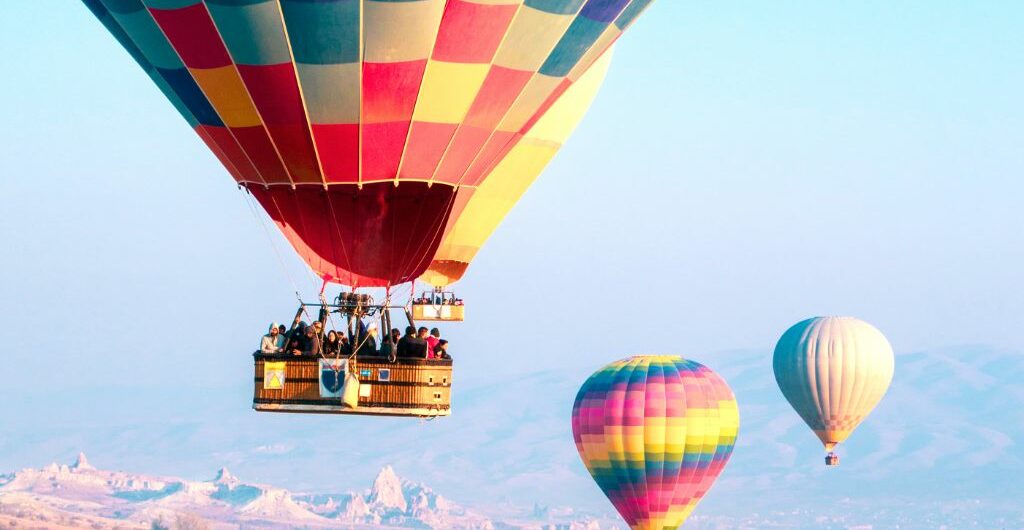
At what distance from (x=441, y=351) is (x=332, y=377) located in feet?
4.18

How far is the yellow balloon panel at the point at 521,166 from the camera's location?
29359mm

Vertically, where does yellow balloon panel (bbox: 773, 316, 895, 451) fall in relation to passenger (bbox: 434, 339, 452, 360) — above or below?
above

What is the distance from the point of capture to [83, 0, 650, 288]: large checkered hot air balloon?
19.5 meters

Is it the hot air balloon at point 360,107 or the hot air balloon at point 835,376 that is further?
the hot air balloon at point 835,376

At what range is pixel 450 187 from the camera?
68.6ft

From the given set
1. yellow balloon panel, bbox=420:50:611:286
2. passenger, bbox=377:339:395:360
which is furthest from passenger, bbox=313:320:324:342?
yellow balloon panel, bbox=420:50:611:286

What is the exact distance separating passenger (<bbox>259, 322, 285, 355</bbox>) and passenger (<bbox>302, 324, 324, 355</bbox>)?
27 centimetres

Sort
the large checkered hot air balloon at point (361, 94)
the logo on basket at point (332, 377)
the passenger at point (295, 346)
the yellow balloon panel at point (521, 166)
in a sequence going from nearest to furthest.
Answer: the large checkered hot air balloon at point (361, 94), the logo on basket at point (332, 377), the passenger at point (295, 346), the yellow balloon panel at point (521, 166)

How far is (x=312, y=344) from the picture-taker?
20.1 meters

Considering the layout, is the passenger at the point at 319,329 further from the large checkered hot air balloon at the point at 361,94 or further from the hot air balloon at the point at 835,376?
the hot air balloon at the point at 835,376

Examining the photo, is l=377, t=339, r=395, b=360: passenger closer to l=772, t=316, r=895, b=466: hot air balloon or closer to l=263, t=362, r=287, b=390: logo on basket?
l=263, t=362, r=287, b=390: logo on basket

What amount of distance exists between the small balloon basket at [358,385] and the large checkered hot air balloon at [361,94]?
4.98ft

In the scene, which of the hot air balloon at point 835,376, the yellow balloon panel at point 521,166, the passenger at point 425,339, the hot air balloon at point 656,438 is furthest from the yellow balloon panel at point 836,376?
the passenger at point 425,339

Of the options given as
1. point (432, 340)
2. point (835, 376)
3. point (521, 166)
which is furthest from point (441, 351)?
point (835, 376)
